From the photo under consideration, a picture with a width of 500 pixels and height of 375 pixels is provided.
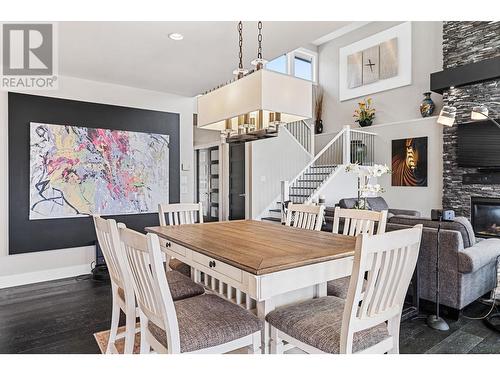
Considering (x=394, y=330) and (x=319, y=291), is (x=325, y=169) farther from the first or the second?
(x=394, y=330)

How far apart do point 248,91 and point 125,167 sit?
293cm

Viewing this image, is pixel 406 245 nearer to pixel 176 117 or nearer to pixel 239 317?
pixel 239 317

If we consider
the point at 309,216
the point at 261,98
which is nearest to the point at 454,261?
the point at 309,216

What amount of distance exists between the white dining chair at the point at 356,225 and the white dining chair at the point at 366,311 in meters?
0.51

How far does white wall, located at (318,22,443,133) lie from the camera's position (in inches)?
263

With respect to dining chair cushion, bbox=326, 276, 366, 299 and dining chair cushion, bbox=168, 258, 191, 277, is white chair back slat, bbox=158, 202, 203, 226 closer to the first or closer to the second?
dining chair cushion, bbox=168, 258, 191, 277

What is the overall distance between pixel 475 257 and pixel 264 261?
7.01 ft

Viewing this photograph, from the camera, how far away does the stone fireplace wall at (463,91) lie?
5.52 meters

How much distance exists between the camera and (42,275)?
414 centimetres

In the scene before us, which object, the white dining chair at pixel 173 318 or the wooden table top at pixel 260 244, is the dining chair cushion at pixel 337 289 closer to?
the wooden table top at pixel 260 244

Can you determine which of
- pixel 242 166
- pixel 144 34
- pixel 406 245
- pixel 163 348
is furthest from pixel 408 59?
pixel 163 348

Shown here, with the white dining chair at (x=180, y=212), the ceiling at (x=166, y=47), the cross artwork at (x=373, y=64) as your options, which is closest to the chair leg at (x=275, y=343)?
the white dining chair at (x=180, y=212)
